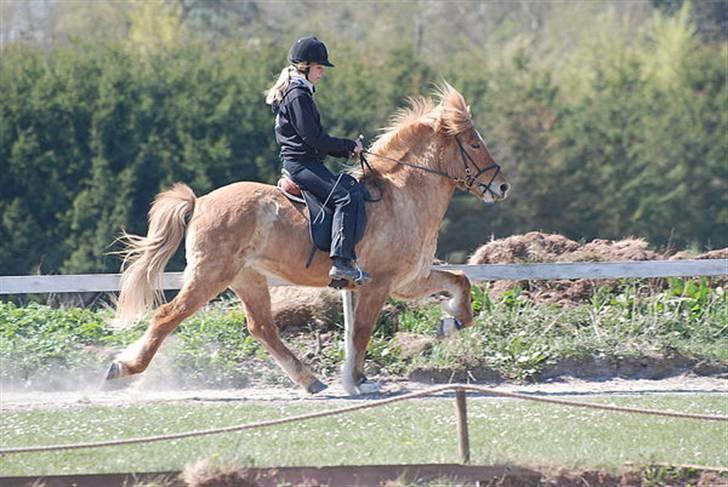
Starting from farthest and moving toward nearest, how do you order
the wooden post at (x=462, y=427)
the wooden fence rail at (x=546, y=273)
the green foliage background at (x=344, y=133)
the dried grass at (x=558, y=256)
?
1. the green foliage background at (x=344, y=133)
2. the dried grass at (x=558, y=256)
3. the wooden fence rail at (x=546, y=273)
4. the wooden post at (x=462, y=427)

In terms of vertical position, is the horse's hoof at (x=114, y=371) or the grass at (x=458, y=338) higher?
the grass at (x=458, y=338)

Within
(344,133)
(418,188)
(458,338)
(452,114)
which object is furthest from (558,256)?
(344,133)

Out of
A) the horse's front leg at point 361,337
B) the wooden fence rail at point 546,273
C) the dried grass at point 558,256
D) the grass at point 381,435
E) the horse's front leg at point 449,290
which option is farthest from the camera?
the dried grass at point 558,256

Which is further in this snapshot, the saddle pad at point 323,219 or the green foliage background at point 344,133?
the green foliage background at point 344,133

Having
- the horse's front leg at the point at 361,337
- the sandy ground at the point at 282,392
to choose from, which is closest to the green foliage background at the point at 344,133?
the sandy ground at the point at 282,392

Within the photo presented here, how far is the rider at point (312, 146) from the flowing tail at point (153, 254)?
3.39 ft

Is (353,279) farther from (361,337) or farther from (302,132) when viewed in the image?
(302,132)

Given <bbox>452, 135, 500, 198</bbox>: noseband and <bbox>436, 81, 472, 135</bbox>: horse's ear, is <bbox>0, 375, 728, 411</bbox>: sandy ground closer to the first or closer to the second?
<bbox>452, 135, 500, 198</bbox>: noseband

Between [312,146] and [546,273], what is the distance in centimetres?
362

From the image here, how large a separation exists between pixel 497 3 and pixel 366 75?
103 ft

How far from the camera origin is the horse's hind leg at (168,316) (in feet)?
34.5

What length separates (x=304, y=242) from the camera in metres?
10.9

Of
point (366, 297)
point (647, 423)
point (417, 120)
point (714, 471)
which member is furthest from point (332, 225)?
point (714, 471)

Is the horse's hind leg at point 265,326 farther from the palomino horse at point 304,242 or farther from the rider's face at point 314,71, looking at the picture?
the rider's face at point 314,71
